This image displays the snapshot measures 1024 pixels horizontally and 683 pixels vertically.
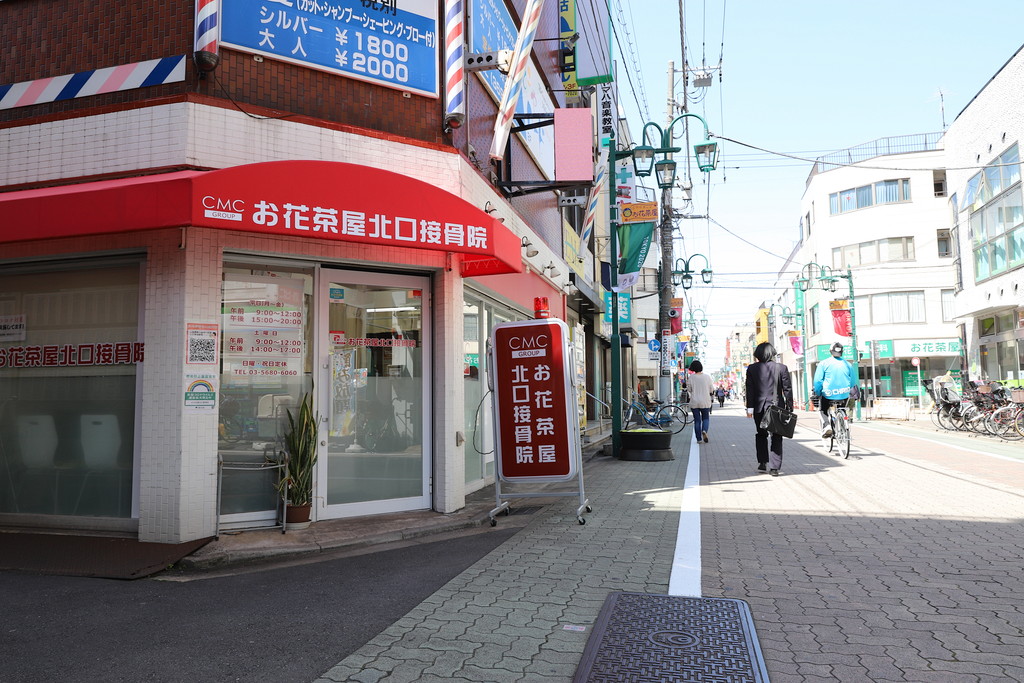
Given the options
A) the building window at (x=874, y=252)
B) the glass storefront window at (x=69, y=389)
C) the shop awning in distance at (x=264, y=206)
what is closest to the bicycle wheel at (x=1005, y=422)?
the shop awning in distance at (x=264, y=206)

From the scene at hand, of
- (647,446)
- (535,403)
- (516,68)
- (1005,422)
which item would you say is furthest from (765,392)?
(1005,422)

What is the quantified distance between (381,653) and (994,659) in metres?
3.00

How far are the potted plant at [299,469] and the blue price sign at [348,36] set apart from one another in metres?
3.46

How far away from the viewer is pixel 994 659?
3166mm

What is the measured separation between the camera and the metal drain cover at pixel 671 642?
3.08 meters

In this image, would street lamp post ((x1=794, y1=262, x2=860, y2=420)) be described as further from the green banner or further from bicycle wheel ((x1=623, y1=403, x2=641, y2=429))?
the green banner

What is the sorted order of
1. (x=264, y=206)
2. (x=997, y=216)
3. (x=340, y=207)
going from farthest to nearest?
(x=997, y=216), (x=340, y=207), (x=264, y=206)

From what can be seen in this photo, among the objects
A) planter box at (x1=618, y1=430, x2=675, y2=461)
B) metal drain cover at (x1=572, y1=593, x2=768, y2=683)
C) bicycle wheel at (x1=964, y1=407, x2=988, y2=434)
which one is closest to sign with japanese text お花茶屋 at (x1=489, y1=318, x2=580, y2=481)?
metal drain cover at (x1=572, y1=593, x2=768, y2=683)

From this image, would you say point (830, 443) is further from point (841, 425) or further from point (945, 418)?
point (945, 418)

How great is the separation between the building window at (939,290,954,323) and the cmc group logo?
40.9m

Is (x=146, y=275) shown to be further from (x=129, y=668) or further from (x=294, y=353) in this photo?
(x=129, y=668)

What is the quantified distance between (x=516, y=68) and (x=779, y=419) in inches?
244

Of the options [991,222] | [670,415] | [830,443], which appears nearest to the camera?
[830,443]

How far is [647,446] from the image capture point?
12039 millimetres
